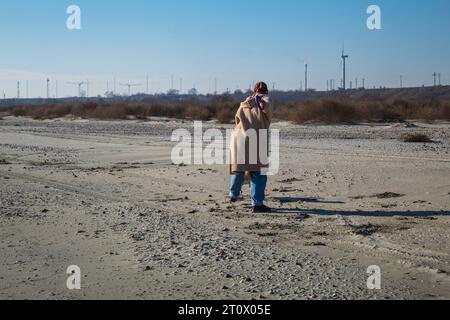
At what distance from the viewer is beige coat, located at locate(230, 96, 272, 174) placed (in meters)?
9.12

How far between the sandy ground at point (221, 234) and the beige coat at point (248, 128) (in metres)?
0.65

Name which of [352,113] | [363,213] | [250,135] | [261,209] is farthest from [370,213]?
[352,113]

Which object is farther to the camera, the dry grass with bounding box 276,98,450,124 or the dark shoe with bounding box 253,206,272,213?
the dry grass with bounding box 276,98,450,124

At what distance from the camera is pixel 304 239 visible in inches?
279

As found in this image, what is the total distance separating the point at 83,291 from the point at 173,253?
4.70ft

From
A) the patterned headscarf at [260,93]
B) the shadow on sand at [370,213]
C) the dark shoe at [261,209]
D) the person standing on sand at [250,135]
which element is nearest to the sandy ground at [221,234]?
the shadow on sand at [370,213]

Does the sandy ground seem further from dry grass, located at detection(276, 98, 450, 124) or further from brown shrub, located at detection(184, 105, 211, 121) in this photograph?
brown shrub, located at detection(184, 105, 211, 121)

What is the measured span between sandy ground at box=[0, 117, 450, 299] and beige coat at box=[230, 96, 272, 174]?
0.65 meters

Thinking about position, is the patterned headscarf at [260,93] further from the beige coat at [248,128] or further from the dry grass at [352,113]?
the dry grass at [352,113]

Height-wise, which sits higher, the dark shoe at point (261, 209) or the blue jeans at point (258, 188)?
the blue jeans at point (258, 188)

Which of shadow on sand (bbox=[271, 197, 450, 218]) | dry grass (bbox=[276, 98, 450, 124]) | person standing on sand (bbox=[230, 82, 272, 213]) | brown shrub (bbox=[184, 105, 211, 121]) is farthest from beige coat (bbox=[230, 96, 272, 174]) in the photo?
brown shrub (bbox=[184, 105, 211, 121])

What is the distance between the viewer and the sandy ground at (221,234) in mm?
5258

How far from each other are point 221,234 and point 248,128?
2445 mm
